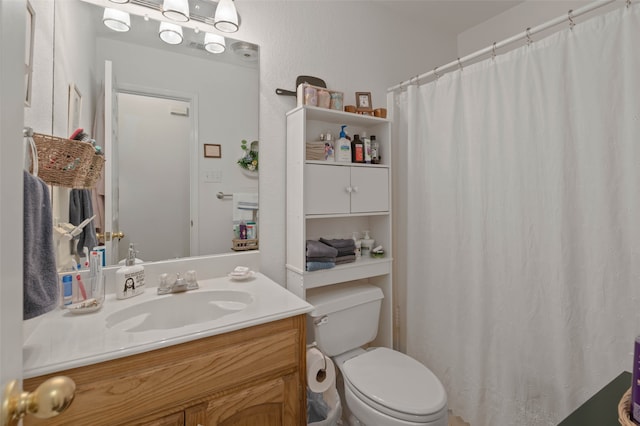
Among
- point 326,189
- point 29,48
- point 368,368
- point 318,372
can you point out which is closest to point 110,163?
point 29,48

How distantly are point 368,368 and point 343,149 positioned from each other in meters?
1.14

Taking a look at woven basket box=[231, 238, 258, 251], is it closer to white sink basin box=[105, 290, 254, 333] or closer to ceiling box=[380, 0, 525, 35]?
white sink basin box=[105, 290, 254, 333]

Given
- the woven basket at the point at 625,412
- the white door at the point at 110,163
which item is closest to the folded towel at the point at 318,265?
the white door at the point at 110,163

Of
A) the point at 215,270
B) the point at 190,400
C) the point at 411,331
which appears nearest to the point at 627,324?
the point at 411,331

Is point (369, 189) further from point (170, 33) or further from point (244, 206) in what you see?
point (170, 33)

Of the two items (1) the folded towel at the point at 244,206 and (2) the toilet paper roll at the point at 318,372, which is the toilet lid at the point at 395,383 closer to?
(2) the toilet paper roll at the point at 318,372

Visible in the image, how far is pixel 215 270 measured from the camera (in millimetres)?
1507

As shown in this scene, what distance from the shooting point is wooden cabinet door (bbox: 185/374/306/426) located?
95cm

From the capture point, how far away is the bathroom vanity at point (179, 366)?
80 cm

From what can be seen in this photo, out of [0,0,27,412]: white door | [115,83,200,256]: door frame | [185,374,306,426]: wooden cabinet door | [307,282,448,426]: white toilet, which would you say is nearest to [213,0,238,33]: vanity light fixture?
[115,83,200,256]: door frame

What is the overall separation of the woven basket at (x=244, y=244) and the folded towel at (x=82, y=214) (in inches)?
22.6

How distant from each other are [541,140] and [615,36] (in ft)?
1.40

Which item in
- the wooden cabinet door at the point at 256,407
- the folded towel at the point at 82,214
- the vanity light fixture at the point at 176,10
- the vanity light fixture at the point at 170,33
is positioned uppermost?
the vanity light fixture at the point at 176,10

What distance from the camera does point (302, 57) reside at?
1757 millimetres
